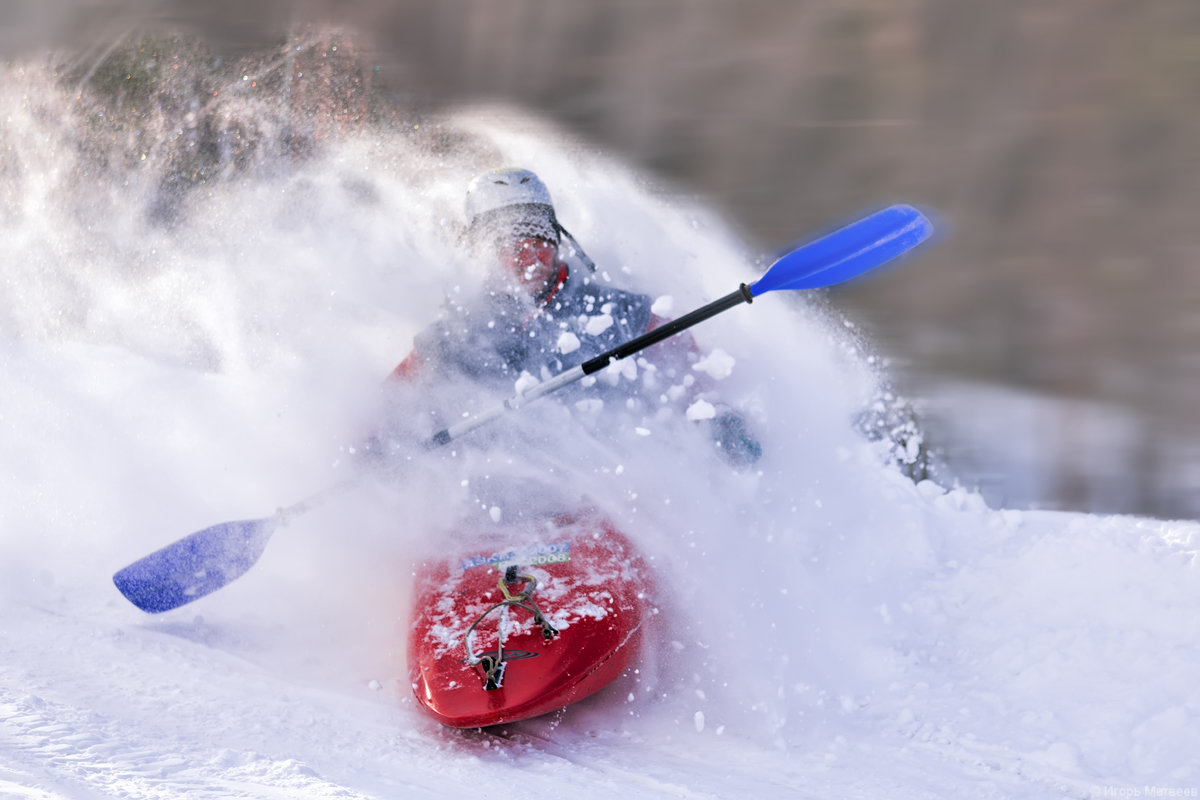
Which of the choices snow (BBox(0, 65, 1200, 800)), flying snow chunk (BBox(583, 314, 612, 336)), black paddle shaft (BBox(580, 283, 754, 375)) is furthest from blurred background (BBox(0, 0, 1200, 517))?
black paddle shaft (BBox(580, 283, 754, 375))

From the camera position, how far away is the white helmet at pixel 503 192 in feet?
12.0

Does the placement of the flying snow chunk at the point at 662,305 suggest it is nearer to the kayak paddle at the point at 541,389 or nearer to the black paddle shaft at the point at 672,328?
the kayak paddle at the point at 541,389

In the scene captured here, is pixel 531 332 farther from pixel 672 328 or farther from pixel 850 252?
pixel 850 252

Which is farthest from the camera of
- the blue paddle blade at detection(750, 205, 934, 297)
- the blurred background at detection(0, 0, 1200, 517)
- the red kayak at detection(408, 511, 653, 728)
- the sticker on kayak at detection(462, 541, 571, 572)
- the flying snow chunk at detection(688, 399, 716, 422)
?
the blurred background at detection(0, 0, 1200, 517)

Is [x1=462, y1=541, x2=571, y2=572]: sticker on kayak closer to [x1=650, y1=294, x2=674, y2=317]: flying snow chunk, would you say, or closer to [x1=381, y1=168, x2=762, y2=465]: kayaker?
[x1=381, y1=168, x2=762, y2=465]: kayaker

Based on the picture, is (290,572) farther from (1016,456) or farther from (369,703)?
(1016,456)

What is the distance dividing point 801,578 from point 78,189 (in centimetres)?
960

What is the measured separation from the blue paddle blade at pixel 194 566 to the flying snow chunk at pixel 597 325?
137 centimetres

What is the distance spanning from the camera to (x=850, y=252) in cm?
327

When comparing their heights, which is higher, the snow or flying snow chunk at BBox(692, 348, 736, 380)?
flying snow chunk at BBox(692, 348, 736, 380)

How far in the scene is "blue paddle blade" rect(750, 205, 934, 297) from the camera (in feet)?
10.5

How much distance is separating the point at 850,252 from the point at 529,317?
1234mm

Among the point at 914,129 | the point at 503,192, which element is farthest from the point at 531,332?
the point at 914,129

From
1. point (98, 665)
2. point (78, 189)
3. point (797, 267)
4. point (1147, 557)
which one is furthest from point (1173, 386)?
point (78, 189)
